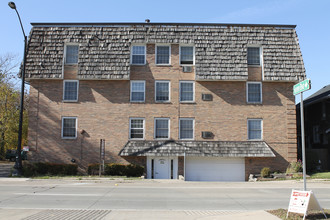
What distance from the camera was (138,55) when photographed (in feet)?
82.2

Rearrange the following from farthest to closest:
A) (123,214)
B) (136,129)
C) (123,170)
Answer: (136,129)
(123,170)
(123,214)

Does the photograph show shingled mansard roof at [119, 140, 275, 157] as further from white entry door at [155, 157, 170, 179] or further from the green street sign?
the green street sign

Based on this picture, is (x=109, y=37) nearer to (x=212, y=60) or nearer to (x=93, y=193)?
(x=212, y=60)

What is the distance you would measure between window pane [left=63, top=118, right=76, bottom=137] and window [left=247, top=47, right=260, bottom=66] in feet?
45.8

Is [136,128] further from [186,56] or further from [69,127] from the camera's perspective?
[186,56]

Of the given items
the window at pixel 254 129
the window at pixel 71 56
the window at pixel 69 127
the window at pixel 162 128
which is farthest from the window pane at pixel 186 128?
the window at pixel 71 56

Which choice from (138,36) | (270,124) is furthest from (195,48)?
(270,124)

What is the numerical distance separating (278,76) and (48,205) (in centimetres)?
1878

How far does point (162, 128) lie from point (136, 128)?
1930 mm

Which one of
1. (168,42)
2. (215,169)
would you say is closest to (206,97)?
(168,42)

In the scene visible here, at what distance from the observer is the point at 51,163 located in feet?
76.4

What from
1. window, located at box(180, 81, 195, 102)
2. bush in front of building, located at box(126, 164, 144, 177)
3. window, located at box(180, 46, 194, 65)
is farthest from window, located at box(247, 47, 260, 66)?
bush in front of building, located at box(126, 164, 144, 177)

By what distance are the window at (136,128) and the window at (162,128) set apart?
1114 mm

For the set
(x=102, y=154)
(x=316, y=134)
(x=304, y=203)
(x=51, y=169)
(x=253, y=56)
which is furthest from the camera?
(x=316, y=134)
